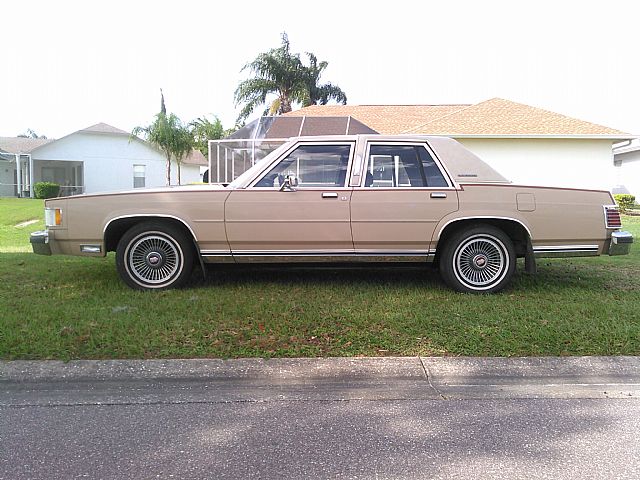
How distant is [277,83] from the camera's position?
99.0 ft

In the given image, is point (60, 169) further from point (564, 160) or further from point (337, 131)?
point (564, 160)

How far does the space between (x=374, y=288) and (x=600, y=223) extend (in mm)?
2432

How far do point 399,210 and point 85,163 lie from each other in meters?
29.8

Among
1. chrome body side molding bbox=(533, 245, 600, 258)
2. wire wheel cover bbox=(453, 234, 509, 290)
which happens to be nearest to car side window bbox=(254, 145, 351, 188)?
wire wheel cover bbox=(453, 234, 509, 290)

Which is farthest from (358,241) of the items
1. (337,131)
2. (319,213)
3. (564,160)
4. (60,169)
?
(60,169)

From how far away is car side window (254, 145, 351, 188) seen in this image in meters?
5.71

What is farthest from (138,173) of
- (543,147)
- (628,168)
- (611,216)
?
(611,216)

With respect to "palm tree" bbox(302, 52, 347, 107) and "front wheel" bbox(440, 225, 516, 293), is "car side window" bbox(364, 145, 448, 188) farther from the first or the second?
"palm tree" bbox(302, 52, 347, 107)

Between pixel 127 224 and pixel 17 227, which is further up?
pixel 127 224

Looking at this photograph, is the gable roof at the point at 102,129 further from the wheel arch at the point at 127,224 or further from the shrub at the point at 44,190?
the wheel arch at the point at 127,224

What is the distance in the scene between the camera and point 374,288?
19.5 ft

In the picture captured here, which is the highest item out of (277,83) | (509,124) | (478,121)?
(277,83)

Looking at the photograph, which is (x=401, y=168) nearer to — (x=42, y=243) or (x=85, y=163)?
(x=42, y=243)

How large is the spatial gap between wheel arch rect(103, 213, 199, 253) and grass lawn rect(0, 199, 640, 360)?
1.75ft
